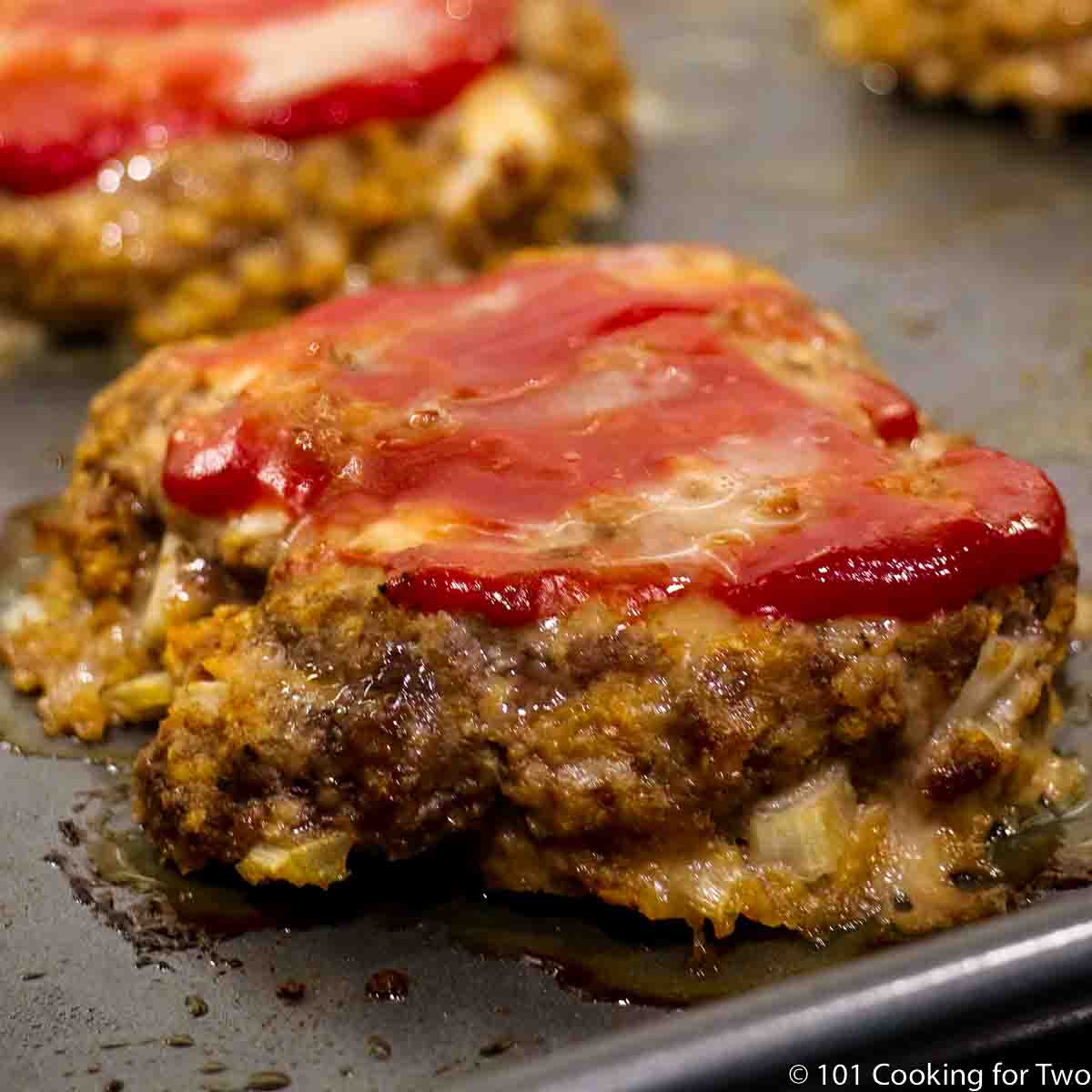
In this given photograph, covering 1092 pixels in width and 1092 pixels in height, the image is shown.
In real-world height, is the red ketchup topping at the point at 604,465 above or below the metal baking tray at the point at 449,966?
above

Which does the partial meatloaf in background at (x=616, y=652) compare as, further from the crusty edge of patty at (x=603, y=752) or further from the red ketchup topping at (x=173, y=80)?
the red ketchup topping at (x=173, y=80)

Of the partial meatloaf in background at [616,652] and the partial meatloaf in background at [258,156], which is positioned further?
the partial meatloaf in background at [258,156]

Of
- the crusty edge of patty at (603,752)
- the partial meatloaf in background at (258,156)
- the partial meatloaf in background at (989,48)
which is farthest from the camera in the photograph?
the partial meatloaf in background at (989,48)

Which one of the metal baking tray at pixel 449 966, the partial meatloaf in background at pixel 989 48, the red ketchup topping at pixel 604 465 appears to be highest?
the partial meatloaf in background at pixel 989 48

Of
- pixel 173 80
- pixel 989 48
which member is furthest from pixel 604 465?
pixel 989 48

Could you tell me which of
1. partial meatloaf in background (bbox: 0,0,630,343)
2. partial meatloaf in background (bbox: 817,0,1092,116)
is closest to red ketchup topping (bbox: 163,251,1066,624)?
partial meatloaf in background (bbox: 0,0,630,343)
